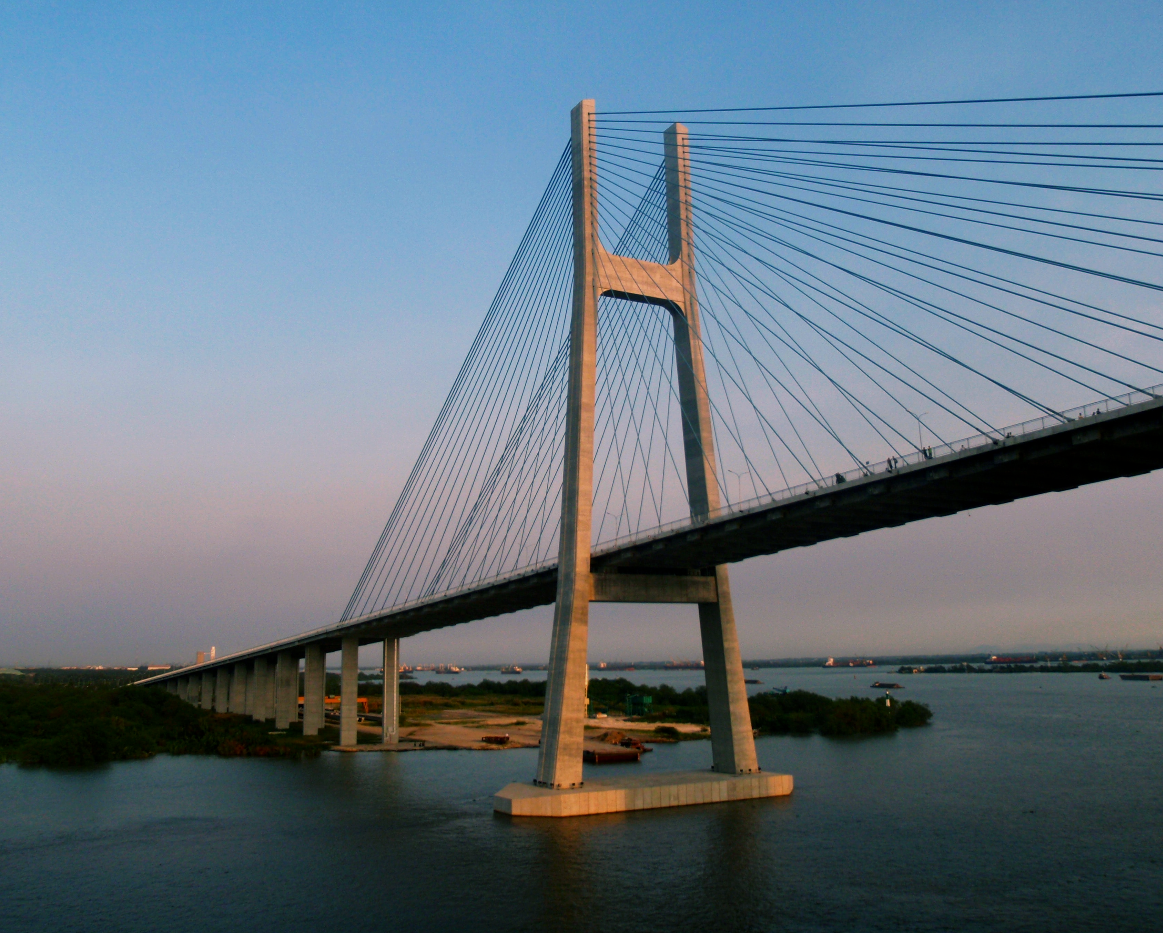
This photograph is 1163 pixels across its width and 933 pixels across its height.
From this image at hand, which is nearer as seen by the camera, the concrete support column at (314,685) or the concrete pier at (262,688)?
the concrete support column at (314,685)

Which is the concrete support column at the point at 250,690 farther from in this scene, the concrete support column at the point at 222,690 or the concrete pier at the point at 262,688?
the concrete support column at the point at 222,690

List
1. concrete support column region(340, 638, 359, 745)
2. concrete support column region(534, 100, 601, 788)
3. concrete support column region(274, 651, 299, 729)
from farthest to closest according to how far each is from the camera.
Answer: concrete support column region(274, 651, 299, 729) → concrete support column region(340, 638, 359, 745) → concrete support column region(534, 100, 601, 788)

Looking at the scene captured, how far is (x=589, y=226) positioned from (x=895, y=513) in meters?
15.8

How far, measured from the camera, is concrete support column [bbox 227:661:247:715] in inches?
3091

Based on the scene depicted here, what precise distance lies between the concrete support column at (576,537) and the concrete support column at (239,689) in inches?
2128

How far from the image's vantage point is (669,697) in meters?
93.2

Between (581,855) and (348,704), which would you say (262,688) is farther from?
(581,855)

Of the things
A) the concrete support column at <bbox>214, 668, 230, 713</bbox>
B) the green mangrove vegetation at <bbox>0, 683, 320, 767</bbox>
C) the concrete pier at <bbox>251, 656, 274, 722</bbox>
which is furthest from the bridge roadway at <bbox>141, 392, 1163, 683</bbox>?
the concrete support column at <bbox>214, 668, 230, 713</bbox>

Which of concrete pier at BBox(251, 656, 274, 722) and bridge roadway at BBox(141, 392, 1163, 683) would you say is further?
concrete pier at BBox(251, 656, 274, 722)

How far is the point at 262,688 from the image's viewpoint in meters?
74.1

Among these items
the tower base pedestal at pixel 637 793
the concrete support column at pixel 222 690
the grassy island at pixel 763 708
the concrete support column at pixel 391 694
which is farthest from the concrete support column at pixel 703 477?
the concrete support column at pixel 222 690

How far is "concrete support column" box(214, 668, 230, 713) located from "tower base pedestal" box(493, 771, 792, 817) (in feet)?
205

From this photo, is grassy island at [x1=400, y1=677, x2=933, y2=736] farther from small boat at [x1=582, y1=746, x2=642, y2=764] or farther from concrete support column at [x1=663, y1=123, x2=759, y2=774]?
concrete support column at [x1=663, y1=123, x2=759, y2=774]

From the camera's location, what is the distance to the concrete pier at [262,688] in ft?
242
